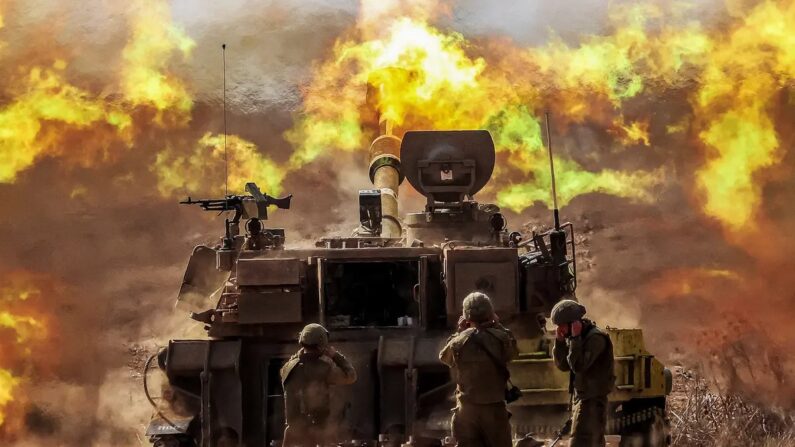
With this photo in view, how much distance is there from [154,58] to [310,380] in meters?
12.0

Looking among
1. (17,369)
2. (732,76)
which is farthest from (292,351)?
(732,76)

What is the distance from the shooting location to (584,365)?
26.7 ft

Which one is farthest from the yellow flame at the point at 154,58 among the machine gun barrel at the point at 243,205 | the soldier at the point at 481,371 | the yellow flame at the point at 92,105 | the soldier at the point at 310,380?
the soldier at the point at 481,371

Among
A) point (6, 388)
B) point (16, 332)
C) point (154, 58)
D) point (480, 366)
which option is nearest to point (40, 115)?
point (154, 58)

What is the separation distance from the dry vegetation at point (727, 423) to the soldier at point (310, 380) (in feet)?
17.1

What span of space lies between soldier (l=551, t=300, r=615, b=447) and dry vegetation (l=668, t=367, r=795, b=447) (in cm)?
412

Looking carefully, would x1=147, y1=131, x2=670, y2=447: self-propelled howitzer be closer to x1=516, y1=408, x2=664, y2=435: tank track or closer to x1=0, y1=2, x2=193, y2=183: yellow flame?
x1=516, y1=408, x2=664, y2=435: tank track

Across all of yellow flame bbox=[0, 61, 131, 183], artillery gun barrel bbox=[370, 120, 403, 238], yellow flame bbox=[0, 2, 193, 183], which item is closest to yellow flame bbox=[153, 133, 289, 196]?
yellow flame bbox=[0, 2, 193, 183]

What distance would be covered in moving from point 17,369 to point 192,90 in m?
6.06

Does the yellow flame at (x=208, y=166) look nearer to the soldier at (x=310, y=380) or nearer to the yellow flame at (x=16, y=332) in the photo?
the yellow flame at (x=16, y=332)

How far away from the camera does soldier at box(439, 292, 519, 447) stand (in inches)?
311

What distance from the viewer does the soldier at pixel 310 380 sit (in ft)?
27.4

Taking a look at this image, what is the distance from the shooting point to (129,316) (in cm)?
2047

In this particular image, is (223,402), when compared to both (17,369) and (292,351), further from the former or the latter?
(17,369)
